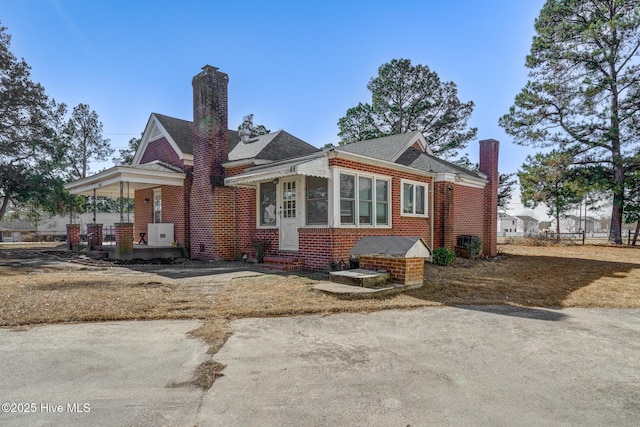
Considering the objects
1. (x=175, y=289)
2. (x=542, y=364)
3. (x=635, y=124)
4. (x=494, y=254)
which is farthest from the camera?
(x=635, y=124)

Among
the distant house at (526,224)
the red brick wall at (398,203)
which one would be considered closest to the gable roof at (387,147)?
the red brick wall at (398,203)

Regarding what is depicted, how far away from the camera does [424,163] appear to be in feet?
45.7

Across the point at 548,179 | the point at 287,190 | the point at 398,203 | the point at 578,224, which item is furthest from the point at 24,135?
the point at 578,224

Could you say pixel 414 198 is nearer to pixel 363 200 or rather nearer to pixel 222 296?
pixel 363 200

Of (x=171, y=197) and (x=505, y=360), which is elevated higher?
(x=171, y=197)

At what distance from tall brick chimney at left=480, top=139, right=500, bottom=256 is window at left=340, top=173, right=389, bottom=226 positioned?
6.74m

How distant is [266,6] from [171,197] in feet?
26.4

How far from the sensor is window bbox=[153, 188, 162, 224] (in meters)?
15.2

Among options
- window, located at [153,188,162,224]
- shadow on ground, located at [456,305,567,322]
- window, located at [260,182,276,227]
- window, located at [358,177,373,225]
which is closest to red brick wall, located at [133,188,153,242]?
window, located at [153,188,162,224]

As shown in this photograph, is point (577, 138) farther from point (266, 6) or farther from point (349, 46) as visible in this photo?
point (266, 6)

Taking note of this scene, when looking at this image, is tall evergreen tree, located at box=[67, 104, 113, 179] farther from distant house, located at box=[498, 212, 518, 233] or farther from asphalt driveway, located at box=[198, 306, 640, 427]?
distant house, located at box=[498, 212, 518, 233]

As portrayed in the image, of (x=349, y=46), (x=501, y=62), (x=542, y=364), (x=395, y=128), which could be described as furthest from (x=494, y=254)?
(x=395, y=128)

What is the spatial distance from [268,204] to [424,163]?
6689 millimetres

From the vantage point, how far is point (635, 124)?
72.7 feet
